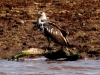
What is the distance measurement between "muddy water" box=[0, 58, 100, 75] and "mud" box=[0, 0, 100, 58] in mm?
732

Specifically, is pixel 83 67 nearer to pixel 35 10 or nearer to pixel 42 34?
pixel 42 34

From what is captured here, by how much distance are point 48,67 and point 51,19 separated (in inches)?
147

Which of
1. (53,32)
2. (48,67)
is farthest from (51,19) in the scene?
(48,67)

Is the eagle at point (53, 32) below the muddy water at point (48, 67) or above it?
above

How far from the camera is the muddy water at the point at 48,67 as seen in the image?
12.1 meters

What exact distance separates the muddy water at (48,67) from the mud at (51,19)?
732mm

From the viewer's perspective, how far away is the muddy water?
12.1 meters

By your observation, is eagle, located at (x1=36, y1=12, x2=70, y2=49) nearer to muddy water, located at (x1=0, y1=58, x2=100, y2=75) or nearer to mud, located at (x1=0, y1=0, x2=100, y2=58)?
mud, located at (x1=0, y1=0, x2=100, y2=58)

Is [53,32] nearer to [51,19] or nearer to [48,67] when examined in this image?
[48,67]

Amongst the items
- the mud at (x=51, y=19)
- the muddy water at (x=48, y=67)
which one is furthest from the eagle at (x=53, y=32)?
the muddy water at (x=48, y=67)

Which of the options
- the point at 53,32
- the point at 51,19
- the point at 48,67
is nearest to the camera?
the point at 48,67

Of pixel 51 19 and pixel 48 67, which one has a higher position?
pixel 51 19

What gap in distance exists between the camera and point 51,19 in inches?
639

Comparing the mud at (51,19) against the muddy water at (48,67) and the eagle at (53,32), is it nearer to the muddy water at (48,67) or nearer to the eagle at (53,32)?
the eagle at (53,32)
